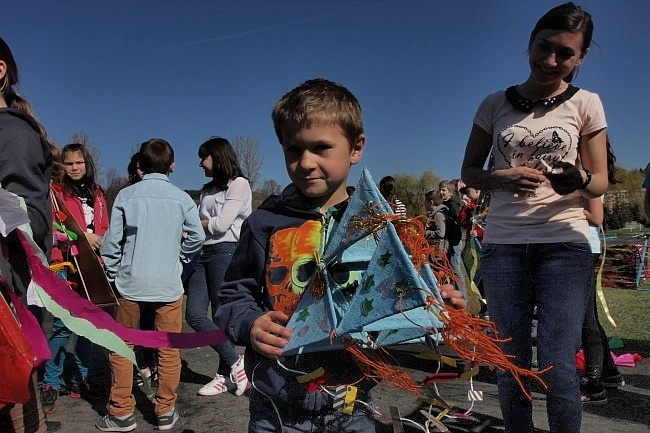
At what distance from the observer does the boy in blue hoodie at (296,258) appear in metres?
1.66

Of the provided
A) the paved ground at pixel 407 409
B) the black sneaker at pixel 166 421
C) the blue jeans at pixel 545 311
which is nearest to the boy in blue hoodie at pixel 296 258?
the blue jeans at pixel 545 311

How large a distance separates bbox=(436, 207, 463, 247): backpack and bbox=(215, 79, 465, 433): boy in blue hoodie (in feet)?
18.2

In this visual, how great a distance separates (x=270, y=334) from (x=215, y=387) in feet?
9.96

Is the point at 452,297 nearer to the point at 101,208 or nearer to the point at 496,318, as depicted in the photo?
the point at 496,318

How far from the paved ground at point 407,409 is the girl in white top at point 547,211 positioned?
973 mm

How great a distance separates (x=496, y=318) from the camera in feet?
8.21

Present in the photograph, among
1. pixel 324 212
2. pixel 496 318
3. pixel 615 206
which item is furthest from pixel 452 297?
pixel 615 206

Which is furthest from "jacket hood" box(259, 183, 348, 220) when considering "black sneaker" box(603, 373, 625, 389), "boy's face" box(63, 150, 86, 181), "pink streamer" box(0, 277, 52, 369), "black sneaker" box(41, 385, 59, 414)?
"black sneaker" box(603, 373, 625, 389)

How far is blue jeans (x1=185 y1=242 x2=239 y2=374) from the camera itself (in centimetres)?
446

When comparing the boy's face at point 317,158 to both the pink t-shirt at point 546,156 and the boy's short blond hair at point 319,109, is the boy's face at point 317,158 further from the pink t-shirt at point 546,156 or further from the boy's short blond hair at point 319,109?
the pink t-shirt at point 546,156

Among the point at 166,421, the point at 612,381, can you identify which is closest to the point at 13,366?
the point at 166,421

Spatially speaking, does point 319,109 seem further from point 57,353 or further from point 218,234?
point 57,353

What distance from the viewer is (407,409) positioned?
145 inches

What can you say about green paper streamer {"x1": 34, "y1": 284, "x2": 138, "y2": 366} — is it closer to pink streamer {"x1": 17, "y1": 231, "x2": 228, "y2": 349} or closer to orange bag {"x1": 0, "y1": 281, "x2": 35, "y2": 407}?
pink streamer {"x1": 17, "y1": 231, "x2": 228, "y2": 349}
